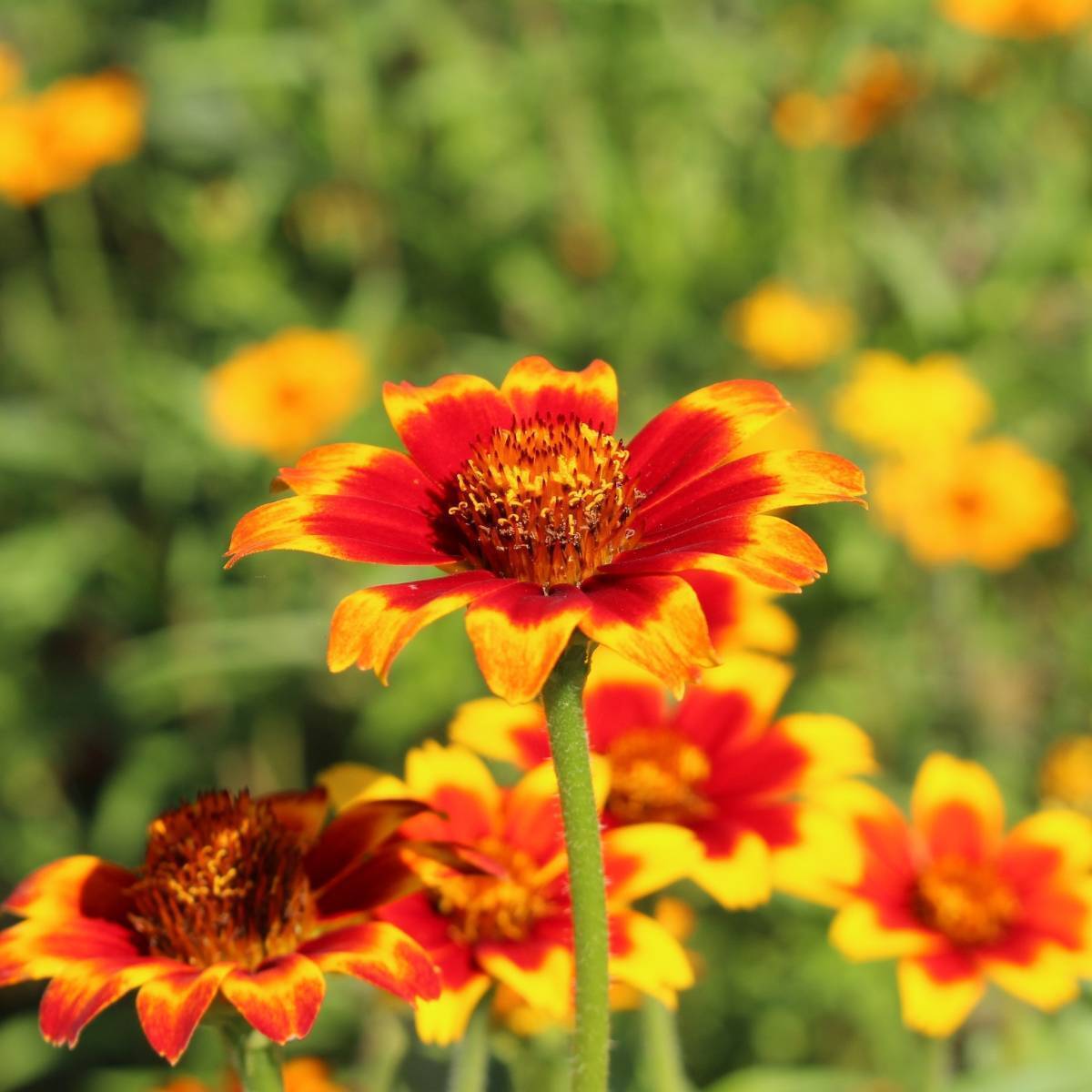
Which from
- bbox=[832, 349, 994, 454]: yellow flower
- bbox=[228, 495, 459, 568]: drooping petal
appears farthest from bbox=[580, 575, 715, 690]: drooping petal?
bbox=[832, 349, 994, 454]: yellow flower

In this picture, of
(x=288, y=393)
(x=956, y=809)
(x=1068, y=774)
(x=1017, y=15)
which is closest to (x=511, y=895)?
(x=956, y=809)

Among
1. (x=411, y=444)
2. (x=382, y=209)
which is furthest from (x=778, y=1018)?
(x=382, y=209)

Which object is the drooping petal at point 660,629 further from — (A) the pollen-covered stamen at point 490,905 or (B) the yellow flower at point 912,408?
(B) the yellow flower at point 912,408

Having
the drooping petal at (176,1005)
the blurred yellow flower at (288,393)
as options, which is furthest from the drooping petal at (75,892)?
the blurred yellow flower at (288,393)

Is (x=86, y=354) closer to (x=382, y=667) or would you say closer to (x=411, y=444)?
Result: (x=411, y=444)

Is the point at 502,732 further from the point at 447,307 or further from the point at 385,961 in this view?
the point at 447,307
